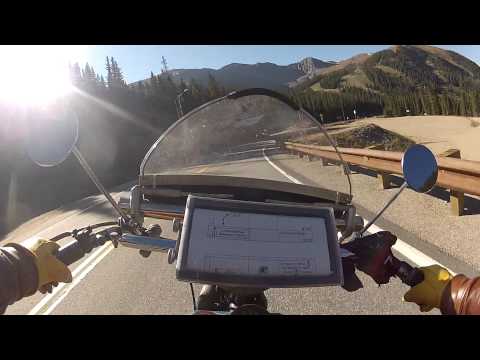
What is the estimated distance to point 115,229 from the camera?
223 cm

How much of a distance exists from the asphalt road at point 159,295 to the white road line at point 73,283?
0.01m

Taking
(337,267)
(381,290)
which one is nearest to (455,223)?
(381,290)

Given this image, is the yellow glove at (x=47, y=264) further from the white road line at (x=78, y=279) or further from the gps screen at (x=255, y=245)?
the white road line at (x=78, y=279)

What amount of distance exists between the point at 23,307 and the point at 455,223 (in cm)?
524

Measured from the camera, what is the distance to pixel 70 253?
78.5 inches

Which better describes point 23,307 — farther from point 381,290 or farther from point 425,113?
point 425,113

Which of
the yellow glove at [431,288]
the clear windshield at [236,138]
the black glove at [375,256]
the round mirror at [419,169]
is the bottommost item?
the yellow glove at [431,288]

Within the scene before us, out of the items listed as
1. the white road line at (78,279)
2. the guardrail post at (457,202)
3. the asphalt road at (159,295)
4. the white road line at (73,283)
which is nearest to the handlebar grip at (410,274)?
the asphalt road at (159,295)

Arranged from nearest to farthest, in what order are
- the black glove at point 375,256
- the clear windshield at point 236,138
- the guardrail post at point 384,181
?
the black glove at point 375,256 → the clear windshield at point 236,138 → the guardrail post at point 384,181

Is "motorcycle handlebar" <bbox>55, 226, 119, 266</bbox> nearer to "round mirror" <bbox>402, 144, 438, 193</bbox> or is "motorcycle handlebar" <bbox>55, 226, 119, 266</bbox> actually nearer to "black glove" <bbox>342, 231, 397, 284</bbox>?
"black glove" <bbox>342, 231, 397, 284</bbox>

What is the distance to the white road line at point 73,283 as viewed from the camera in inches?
171

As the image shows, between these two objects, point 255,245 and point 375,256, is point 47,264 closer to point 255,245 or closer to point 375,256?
point 255,245

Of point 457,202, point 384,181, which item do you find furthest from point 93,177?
point 384,181

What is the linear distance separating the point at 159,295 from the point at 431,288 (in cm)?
305
